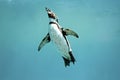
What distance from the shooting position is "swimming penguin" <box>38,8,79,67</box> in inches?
222

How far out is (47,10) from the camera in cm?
569

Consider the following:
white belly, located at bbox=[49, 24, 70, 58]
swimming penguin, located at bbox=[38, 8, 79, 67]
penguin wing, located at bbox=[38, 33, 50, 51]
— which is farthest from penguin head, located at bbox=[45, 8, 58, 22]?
penguin wing, located at bbox=[38, 33, 50, 51]

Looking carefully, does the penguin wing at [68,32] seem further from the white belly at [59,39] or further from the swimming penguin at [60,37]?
the white belly at [59,39]

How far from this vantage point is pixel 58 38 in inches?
224

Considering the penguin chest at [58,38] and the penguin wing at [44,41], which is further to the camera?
the penguin wing at [44,41]

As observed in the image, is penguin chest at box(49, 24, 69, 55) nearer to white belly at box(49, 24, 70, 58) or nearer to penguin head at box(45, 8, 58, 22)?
white belly at box(49, 24, 70, 58)

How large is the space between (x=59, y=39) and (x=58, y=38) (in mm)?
18

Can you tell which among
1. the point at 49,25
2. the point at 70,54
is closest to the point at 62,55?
the point at 70,54

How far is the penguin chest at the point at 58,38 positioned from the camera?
221 inches

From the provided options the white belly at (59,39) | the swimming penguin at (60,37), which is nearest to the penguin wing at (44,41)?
the swimming penguin at (60,37)

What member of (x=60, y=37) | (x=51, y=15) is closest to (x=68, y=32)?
(x=60, y=37)

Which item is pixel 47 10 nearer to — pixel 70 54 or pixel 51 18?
pixel 51 18

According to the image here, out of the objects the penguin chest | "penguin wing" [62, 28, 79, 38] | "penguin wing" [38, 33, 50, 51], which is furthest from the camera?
"penguin wing" [38, 33, 50, 51]

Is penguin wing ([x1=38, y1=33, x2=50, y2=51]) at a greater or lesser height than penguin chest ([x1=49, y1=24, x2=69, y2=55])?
greater
